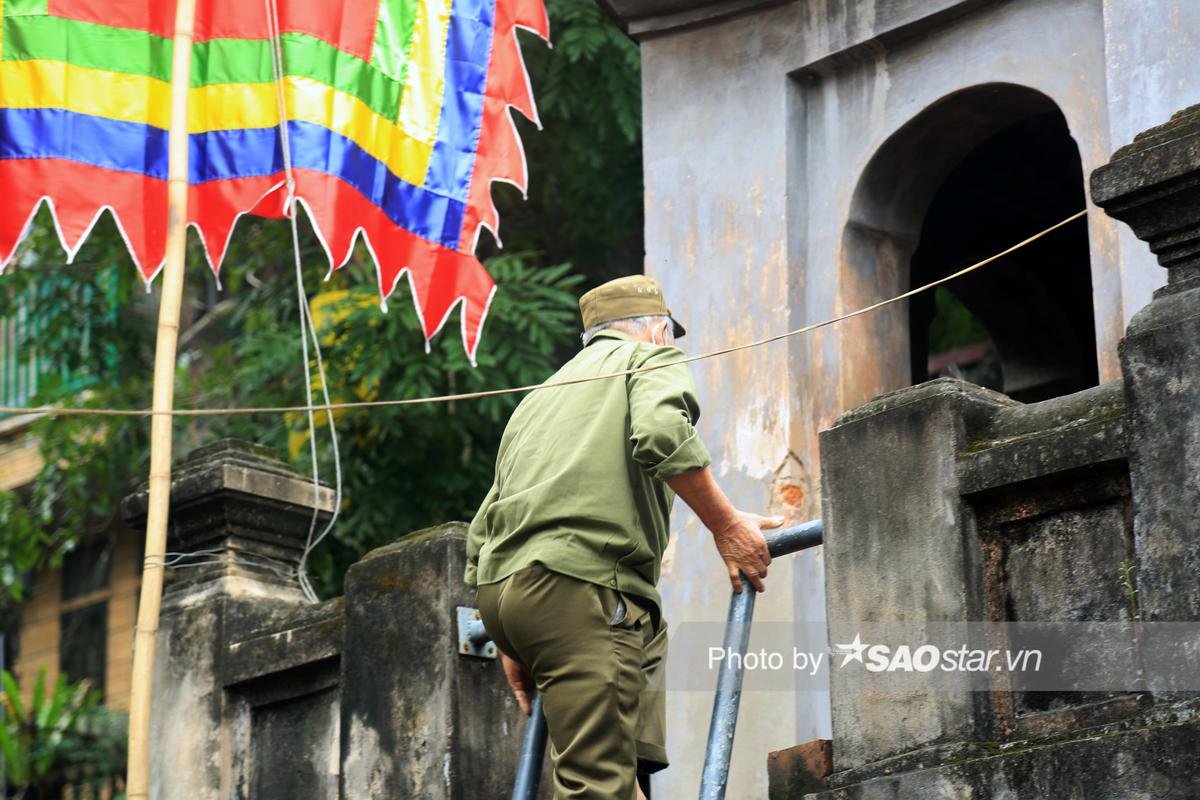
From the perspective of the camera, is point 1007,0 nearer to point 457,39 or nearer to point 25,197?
point 457,39

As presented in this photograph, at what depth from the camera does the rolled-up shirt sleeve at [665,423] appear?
6000 mm

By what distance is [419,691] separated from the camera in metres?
7.64

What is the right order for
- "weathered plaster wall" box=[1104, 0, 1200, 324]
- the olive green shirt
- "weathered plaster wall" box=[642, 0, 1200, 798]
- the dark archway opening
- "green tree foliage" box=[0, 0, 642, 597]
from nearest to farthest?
the olive green shirt → "weathered plaster wall" box=[1104, 0, 1200, 324] → "weathered plaster wall" box=[642, 0, 1200, 798] → the dark archway opening → "green tree foliage" box=[0, 0, 642, 597]

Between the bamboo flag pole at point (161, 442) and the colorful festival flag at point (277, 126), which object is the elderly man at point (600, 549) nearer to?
the bamboo flag pole at point (161, 442)

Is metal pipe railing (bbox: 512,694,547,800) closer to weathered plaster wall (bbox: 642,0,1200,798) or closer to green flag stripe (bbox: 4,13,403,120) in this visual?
weathered plaster wall (bbox: 642,0,1200,798)

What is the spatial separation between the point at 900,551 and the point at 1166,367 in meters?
0.95

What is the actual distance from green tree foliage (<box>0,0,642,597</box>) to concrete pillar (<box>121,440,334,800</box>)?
4.40 m

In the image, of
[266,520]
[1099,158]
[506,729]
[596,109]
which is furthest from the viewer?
[596,109]

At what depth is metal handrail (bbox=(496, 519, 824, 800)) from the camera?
599cm

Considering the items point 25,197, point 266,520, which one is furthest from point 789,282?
point 25,197

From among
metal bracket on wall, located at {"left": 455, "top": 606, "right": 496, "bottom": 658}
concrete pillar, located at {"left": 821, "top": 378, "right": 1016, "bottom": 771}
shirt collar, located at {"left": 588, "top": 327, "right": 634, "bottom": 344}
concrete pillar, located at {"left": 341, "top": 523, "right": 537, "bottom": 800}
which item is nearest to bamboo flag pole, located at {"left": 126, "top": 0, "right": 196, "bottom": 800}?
concrete pillar, located at {"left": 341, "top": 523, "right": 537, "bottom": 800}

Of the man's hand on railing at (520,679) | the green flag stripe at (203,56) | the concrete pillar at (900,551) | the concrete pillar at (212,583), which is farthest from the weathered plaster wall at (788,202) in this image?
the concrete pillar at (900,551)

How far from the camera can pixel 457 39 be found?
976cm

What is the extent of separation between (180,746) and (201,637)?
452mm
